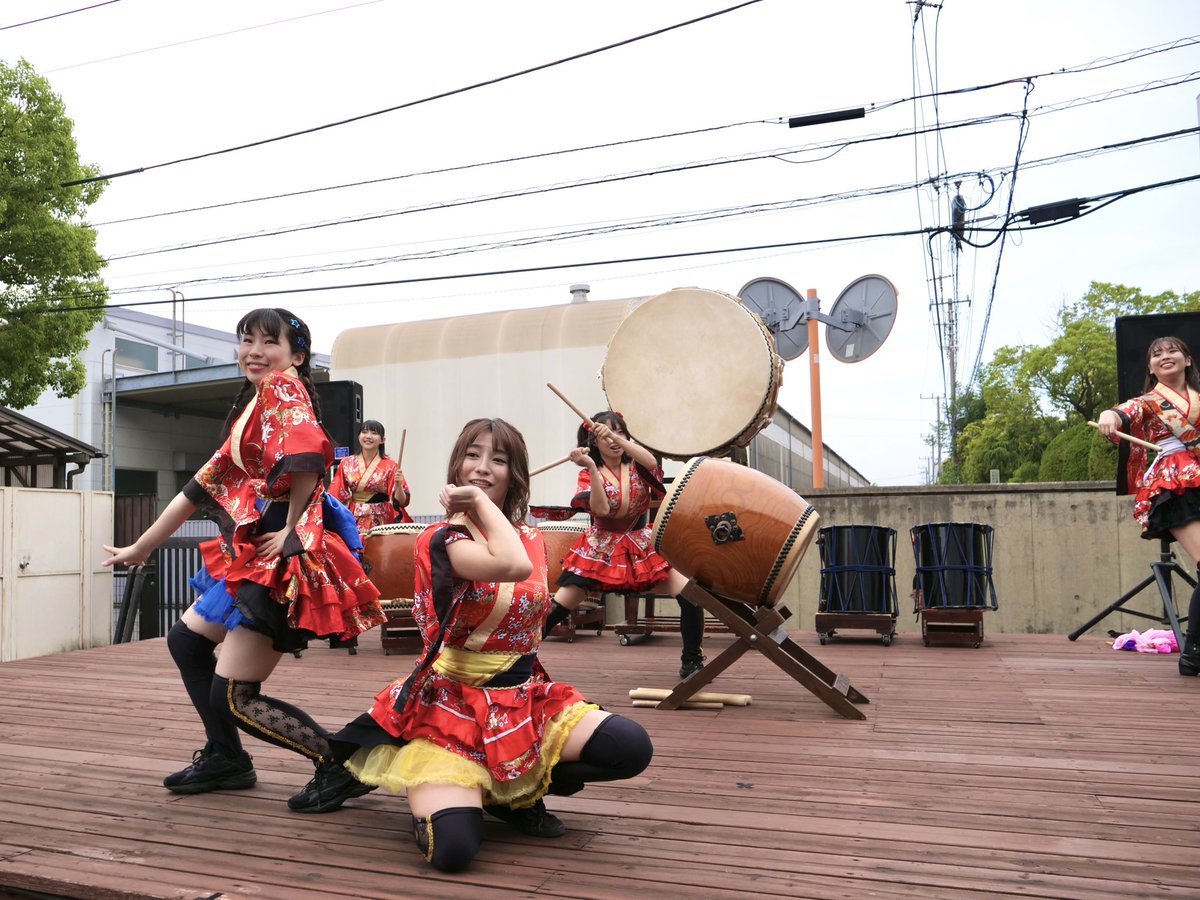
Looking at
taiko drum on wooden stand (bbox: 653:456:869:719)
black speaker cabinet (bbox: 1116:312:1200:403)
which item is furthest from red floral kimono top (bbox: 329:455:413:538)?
black speaker cabinet (bbox: 1116:312:1200:403)

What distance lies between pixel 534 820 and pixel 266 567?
34.1 inches

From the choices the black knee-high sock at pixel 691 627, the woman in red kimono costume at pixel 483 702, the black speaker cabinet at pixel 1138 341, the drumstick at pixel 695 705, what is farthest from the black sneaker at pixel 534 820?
the black speaker cabinet at pixel 1138 341

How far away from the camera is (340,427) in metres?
6.45

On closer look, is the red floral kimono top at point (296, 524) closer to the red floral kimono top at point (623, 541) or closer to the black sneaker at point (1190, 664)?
the red floral kimono top at point (623, 541)

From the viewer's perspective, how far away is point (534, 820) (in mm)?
2125

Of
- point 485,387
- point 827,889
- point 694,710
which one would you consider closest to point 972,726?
point 694,710

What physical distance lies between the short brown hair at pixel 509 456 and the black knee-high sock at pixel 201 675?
880mm

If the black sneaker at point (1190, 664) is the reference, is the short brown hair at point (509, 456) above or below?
above

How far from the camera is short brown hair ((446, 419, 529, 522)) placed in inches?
83.1

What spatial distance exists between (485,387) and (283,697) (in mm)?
6554

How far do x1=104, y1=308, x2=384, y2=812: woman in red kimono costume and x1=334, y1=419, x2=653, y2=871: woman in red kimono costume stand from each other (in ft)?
0.86

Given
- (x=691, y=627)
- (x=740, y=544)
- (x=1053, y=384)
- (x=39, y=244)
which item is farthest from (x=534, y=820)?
(x=1053, y=384)

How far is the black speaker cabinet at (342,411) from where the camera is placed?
6418 millimetres

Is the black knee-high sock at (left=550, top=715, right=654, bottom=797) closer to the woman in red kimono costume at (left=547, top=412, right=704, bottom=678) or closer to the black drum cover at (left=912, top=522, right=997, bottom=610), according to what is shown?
the woman in red kimono costume at (left=547, top=412, right=704, bottom=678)
